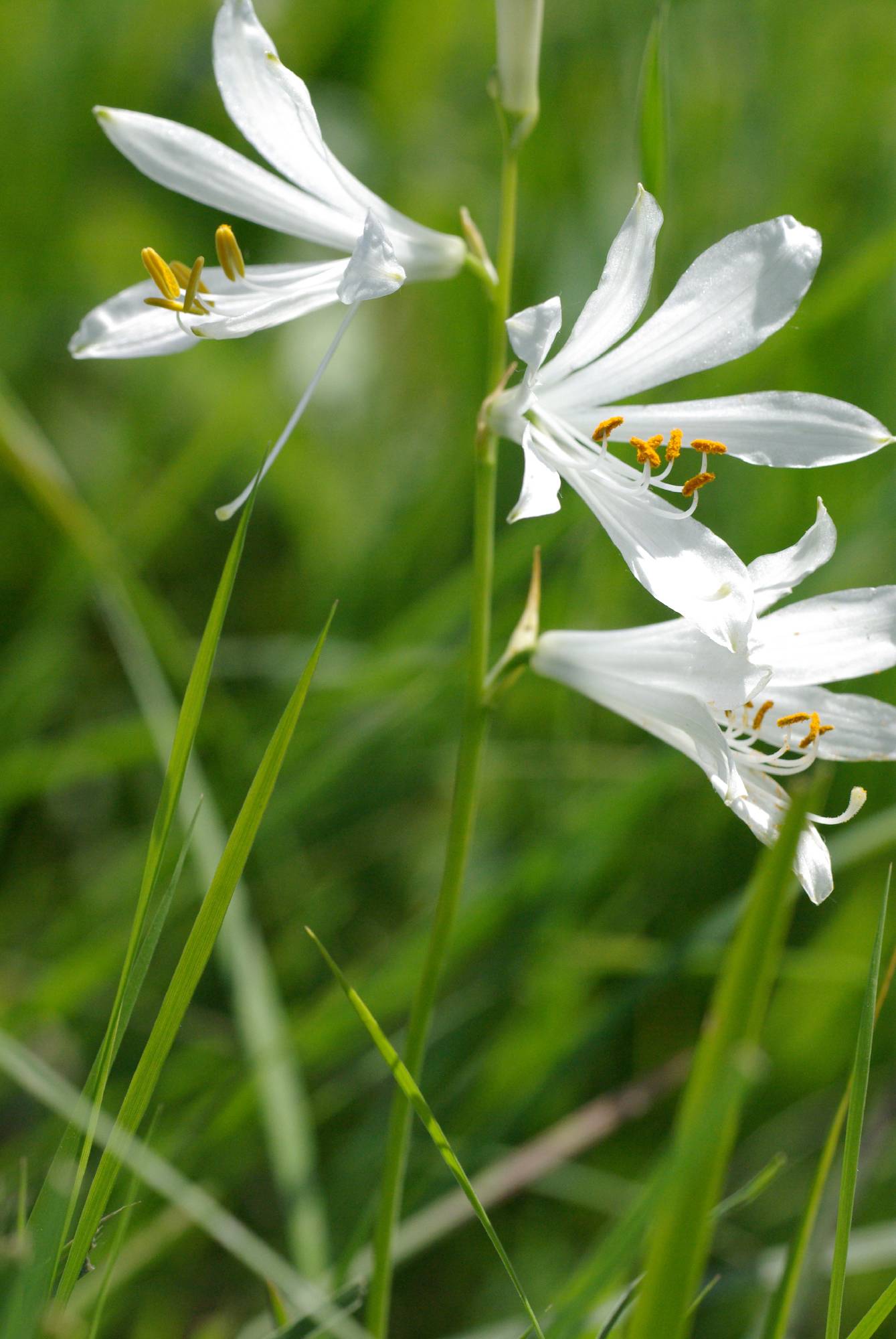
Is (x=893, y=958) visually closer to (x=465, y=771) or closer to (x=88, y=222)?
(x=465, y=771)

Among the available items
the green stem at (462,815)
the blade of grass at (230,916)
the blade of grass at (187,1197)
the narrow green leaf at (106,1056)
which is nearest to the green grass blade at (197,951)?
the narrow green leaf at (106,1056)

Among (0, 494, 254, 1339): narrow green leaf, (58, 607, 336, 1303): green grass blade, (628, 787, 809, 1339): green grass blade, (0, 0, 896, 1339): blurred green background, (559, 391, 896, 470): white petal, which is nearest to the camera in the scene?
(628, 787, 809, 1339): green grass blade

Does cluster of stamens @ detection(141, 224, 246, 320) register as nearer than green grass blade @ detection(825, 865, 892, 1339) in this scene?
No

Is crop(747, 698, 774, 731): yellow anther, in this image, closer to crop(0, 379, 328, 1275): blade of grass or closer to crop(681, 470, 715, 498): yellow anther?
crop(681, 470, 715, 498): yellow anther

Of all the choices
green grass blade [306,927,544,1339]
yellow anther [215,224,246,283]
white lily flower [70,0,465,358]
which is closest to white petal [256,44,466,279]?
white lily flower [70,0,465,358]

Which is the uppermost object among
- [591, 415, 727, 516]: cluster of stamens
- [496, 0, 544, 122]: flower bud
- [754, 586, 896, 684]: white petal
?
[496, 0, 544, 122]: flower bud

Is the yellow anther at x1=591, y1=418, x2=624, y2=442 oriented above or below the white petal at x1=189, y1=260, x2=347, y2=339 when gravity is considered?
below
